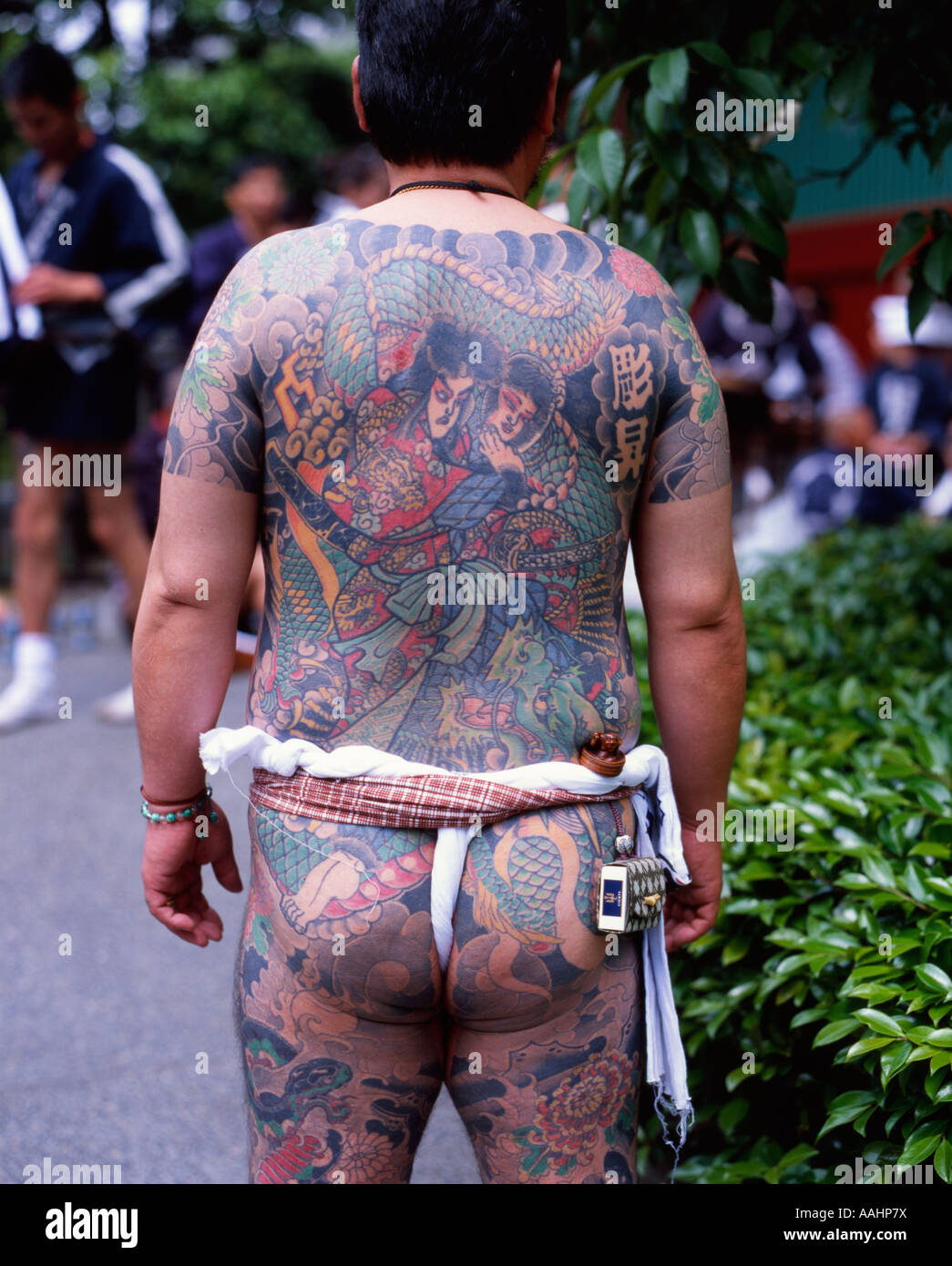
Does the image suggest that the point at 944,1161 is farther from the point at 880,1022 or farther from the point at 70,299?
the point at 70,299

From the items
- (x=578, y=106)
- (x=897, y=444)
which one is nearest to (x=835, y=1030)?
(x=578, y=106)

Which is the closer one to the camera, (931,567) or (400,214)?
(400,214)

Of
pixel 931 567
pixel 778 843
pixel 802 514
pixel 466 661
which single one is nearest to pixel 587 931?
pixel 466 661

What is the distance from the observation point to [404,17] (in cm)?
158

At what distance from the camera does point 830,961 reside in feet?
7.05

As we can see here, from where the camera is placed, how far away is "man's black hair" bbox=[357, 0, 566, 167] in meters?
1.57

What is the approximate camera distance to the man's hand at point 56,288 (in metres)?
5.01

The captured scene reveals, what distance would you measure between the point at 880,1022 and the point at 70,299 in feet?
14.1

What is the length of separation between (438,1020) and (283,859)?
11.6 inches

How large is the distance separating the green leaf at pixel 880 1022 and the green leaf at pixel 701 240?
1.37m

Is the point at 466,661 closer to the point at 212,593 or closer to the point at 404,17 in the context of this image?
the point at 212,593

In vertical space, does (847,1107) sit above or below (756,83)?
below

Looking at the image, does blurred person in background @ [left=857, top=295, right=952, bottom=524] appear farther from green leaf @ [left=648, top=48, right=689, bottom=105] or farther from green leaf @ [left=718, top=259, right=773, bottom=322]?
green leaf @ [left=648, top=48, right=689, bottom=105]
